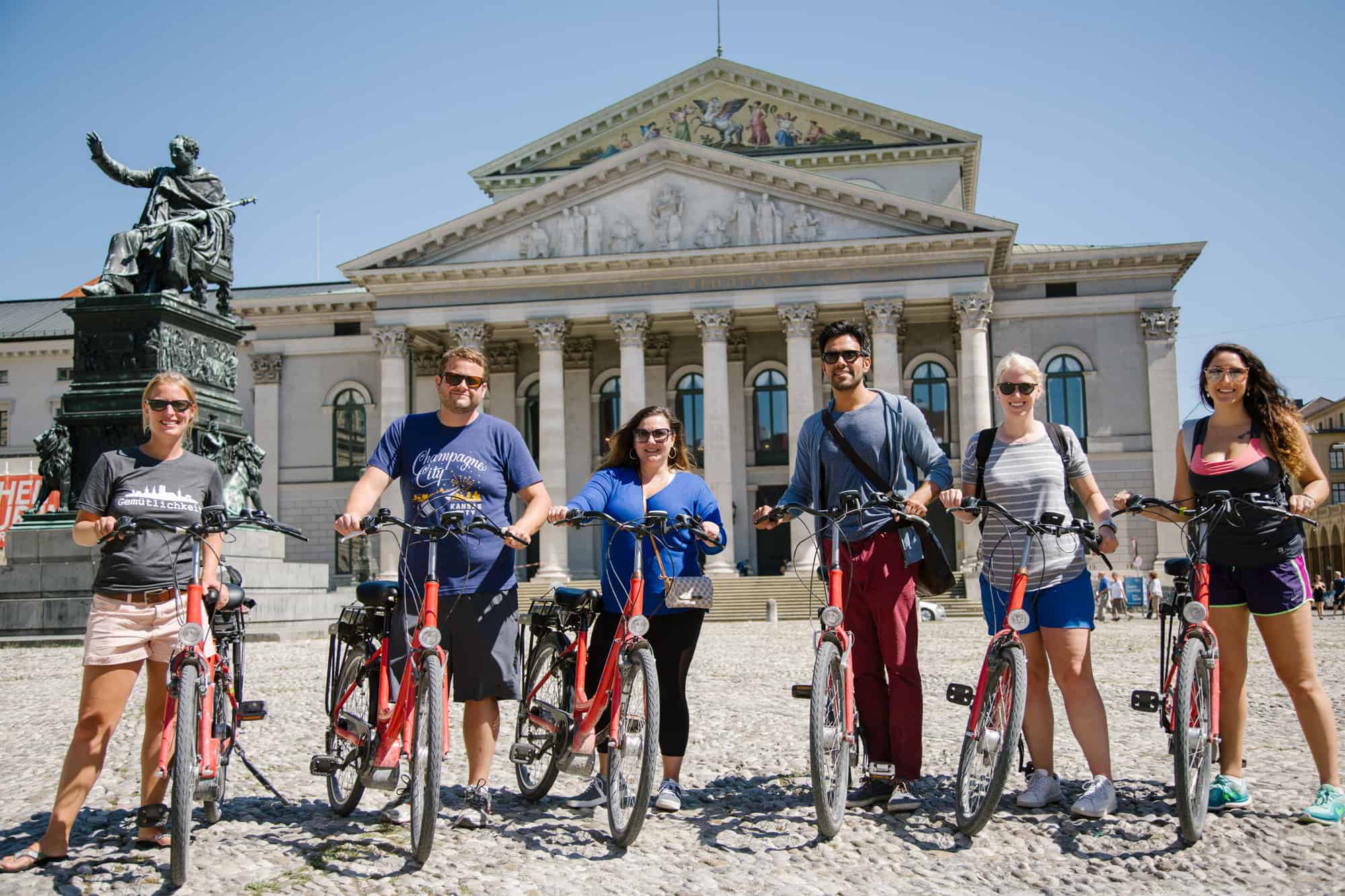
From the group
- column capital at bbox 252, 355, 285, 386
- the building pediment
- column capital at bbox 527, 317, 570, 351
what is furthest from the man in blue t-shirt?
column capital at bbox 252, 355, 285, 386

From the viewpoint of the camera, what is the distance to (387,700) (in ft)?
17.1

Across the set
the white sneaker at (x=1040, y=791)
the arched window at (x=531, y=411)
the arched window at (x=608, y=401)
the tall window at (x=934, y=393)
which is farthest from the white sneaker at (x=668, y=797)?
the arched window at (x=531, y=411)

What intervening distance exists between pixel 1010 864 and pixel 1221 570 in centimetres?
178

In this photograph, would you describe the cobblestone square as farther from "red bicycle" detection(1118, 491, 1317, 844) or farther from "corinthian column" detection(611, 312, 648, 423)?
"corinthian column" detection(611, 312, 648, 423)

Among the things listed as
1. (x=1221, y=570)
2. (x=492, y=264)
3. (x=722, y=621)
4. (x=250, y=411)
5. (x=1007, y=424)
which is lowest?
(x=722, y=621)

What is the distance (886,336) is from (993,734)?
32810 mm

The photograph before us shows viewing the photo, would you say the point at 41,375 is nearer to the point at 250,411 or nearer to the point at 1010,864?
the point at 250,411

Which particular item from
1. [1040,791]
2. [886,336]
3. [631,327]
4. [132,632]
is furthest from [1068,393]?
[132,632]

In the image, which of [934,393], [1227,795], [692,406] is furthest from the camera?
[692,406]

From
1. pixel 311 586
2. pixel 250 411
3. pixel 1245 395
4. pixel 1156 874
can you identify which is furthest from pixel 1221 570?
pixel 250 411

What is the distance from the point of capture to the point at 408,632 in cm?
525

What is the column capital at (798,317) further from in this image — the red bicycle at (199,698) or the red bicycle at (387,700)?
the red bicycle at (199,698)

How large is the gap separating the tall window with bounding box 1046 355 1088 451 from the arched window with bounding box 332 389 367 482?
24594 mm

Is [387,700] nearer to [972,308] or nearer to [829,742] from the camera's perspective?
[829,742]
